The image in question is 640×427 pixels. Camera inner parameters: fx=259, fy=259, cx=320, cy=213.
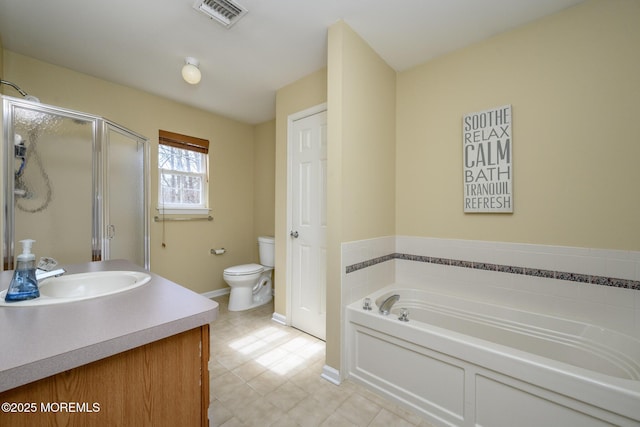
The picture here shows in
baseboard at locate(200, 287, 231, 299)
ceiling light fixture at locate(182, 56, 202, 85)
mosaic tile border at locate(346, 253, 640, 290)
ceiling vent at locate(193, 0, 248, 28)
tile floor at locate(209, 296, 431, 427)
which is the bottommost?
tile floor at locate(209, 296, 431, 427)

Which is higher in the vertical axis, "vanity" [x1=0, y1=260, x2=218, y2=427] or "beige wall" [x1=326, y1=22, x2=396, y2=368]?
"beige wall" [x1=326, y1=22, x2=396, y2=368]

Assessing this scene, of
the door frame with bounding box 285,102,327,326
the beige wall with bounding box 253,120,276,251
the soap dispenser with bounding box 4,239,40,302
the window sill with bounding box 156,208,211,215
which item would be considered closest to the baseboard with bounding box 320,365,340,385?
the door frame with bounding box 285,102,327,326

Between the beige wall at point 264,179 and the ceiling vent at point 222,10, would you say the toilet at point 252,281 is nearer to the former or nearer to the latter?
the beige wall at point 264,179

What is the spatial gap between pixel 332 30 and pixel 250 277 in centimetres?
246

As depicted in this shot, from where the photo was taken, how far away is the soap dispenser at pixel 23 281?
35.2 inches

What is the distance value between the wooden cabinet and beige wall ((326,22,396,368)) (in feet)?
3.40

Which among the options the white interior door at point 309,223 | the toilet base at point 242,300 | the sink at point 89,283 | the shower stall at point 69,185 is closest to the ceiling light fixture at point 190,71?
the shower stall at point 69,185

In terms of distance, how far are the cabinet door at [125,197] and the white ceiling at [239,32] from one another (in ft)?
2.14

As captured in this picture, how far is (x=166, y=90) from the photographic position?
106 inches

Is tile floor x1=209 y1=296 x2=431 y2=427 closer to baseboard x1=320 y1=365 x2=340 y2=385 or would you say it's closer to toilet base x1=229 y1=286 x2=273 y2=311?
baseboard x1=320 y1=365 x2=340 y2=385

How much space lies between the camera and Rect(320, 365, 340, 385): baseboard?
1.75 meters

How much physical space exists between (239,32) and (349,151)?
1157 mm

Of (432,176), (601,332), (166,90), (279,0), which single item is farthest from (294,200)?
(601,332)

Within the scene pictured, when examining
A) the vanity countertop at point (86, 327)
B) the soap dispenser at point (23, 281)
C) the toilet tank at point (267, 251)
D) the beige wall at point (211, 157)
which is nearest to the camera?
the vanity countertop at point (86, 327)
